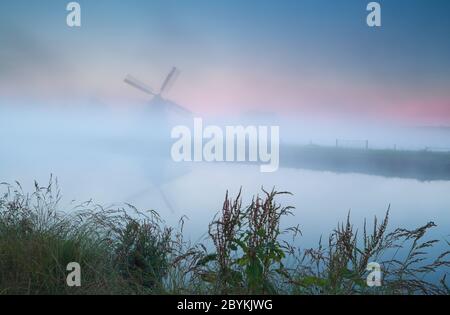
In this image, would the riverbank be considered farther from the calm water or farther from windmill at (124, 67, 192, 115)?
windmill at (124, 67, 192, 115)

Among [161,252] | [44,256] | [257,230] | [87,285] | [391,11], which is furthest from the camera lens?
[391,11]

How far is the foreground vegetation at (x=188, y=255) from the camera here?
269 cm

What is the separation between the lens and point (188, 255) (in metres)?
3.00

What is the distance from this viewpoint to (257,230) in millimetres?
2668

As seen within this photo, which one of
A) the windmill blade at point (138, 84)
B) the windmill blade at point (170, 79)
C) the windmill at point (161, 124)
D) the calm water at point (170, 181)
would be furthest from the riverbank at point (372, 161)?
the windmill blade at point (138, 84)

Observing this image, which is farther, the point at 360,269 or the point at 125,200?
the point at 125,200

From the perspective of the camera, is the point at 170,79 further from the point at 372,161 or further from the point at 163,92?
the point at 372,161

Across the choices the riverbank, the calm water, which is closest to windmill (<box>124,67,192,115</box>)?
the calm water

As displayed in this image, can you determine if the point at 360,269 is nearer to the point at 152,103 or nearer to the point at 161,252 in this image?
the point at 161,252

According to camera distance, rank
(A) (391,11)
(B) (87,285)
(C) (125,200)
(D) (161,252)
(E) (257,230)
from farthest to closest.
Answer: (C) (125,200) → (A) (391,11) → (D) (161,252) → (B) (87,285) → (E) (257,230)

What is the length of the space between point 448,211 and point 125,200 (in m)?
3.30

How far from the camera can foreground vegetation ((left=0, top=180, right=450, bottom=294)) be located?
269 centimetres

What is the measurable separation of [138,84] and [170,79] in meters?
0.35
